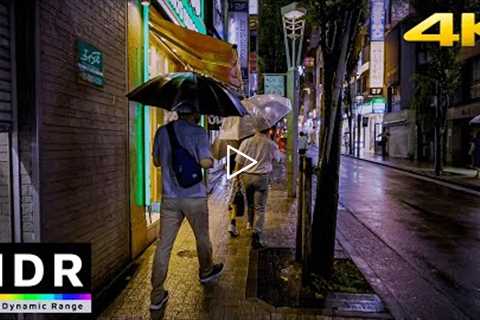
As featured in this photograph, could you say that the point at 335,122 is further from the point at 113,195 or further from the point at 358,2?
the point at 113,195

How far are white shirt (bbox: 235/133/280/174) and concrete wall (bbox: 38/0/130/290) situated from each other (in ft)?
7.31

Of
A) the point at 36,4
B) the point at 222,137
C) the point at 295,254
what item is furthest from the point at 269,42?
the point at 36,4

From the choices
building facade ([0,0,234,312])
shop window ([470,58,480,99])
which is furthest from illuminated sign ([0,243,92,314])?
shop window ([470,58,480,99])

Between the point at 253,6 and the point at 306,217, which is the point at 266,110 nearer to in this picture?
the point at 306,217

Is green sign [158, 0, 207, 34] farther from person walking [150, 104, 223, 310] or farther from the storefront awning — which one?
person walking [150, 104, 223, 310]

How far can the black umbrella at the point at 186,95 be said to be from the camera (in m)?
4.77

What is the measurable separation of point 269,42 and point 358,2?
A: 2756 cm

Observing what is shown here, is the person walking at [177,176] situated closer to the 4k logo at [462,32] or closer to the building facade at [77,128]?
the building facade at [77,128]

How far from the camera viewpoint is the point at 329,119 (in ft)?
18.8

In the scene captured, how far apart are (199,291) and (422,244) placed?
16.0 ft

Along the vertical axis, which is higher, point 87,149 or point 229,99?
point 229,99

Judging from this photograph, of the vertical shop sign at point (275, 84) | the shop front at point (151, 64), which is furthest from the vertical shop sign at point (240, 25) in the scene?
the shop front at point (151, 64)

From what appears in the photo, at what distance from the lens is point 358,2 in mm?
5555

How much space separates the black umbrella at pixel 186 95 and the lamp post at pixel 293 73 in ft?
30.4
